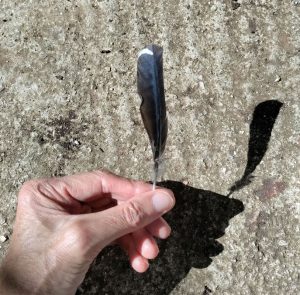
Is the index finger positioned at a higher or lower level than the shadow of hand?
higher

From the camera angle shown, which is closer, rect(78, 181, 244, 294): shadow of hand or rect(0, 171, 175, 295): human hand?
rect(0, 171, 175, 295): human hand

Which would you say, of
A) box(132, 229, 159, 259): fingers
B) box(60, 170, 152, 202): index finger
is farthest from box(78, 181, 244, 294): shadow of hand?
box(60, 170, 152, 202): index finger

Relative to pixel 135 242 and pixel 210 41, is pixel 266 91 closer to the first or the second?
pixel 210 41

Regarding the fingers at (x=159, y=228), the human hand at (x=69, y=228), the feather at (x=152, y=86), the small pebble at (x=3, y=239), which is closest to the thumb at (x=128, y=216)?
the human hand at (x=69, y=228)

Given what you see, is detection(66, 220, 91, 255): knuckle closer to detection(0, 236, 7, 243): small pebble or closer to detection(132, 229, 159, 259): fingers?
detection(132, 229, 159, 259): fingers

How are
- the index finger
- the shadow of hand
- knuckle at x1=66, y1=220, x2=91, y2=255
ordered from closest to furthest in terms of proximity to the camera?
knuckle at x1=66, y1=220, x2=91, y2=255 → the index finger → the shadow of hand

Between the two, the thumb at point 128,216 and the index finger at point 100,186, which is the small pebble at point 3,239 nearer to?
the index finger at point 100,186

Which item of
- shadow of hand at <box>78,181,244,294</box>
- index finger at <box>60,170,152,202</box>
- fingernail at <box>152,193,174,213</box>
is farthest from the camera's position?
shadow of hand at <box>78,181,244,294</box>

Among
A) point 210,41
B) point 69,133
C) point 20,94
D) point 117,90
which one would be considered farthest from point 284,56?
point 20,94

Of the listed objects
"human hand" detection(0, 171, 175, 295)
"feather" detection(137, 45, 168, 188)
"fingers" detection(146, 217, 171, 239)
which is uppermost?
"feather" detection(137, 45, 168, 188)
